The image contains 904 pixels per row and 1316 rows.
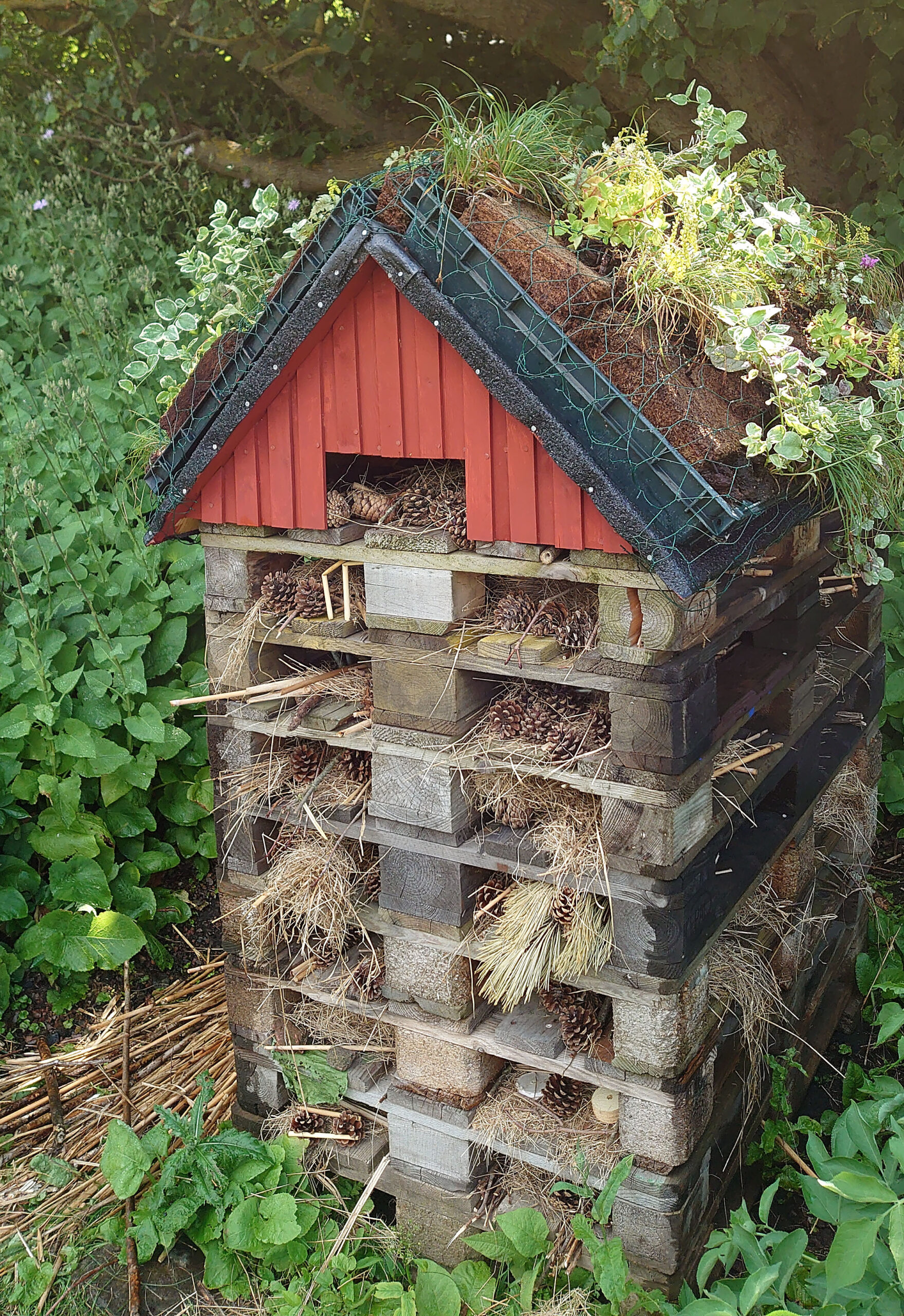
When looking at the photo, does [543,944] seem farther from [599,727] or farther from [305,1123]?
[305,1123]

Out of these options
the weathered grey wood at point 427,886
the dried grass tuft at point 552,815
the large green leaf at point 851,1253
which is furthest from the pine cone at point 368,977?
the large green leaf at point 851,1253

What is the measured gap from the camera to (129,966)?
15.3 ft

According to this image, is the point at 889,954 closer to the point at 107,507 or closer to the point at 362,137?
the point at 107,507

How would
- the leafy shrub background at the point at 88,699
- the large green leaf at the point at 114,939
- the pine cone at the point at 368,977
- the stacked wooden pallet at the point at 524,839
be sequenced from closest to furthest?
1. the stacked wooden pallet at the point at 524,839
2. the pine cone at the point at 368,977
3. the large green leaf at the point at 114,939
4. the leafy shrub background at the point at 88,699

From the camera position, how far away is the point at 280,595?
3246mm

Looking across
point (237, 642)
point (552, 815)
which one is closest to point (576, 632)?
point (552, 815)

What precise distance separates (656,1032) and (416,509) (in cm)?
152

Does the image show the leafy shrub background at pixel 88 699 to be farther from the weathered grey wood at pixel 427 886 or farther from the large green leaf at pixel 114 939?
the weathered grey wood at pixel 427 886

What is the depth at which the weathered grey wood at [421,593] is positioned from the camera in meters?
2.85

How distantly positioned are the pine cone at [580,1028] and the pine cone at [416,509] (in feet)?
4.69

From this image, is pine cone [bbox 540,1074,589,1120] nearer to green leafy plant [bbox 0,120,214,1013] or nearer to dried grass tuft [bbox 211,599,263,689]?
dried grass tuft [bbox 211,599,263,689]

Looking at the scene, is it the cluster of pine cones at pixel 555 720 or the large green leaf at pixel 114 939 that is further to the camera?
the large green leaf at pixel 114 939

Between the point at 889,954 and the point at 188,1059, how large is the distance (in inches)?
112

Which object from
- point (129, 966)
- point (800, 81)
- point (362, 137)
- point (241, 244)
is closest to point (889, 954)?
point (129, 966)
